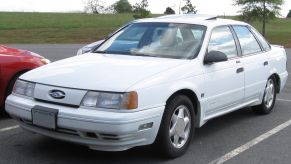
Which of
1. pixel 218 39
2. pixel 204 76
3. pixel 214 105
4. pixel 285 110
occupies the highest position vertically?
pixel 218 39

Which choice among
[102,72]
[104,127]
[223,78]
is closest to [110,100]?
[104,127]

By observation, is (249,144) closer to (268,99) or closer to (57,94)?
(268,99)

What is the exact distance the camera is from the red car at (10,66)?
6852mm

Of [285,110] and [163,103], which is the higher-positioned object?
[163,103]

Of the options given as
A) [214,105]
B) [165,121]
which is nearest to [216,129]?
[214,105]

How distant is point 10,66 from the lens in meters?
6.94

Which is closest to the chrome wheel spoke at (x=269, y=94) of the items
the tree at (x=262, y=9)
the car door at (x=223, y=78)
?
the car door at (x=223, y=78)

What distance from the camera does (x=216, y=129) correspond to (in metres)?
6.66

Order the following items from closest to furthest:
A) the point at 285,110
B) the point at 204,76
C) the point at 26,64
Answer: the point at 204,76 → the point at 26,64 → the point at 285,110

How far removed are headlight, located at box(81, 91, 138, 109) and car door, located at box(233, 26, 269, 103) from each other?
2394 mm

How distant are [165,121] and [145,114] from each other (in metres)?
0.35

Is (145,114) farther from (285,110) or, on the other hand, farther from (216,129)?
(285,110)

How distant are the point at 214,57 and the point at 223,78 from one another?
1.35 feet

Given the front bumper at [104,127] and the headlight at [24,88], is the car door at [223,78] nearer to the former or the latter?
the front bumper at [104,127]
